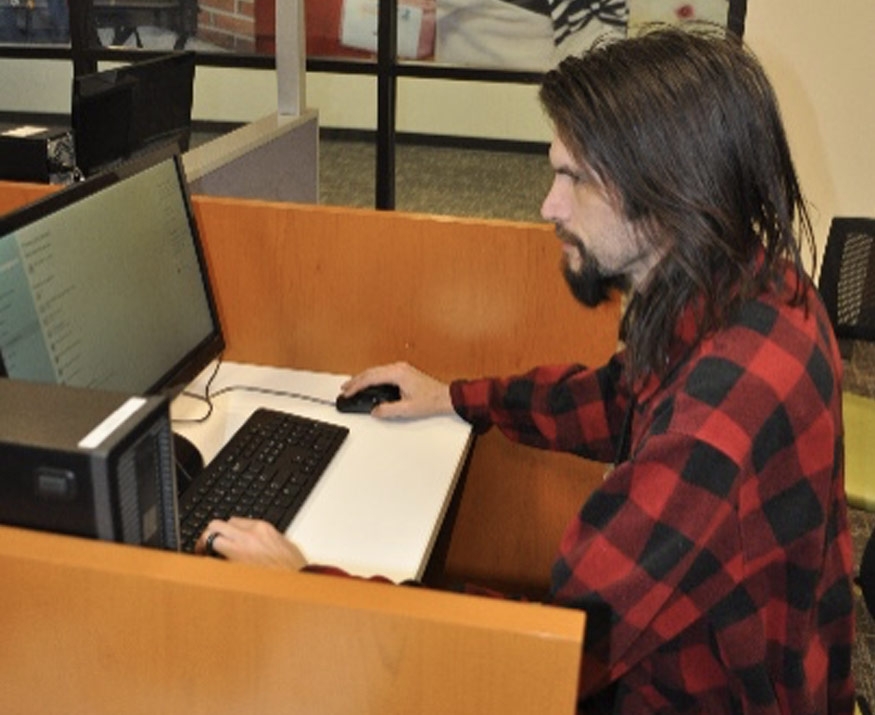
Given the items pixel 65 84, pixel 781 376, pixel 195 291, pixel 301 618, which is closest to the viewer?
pixel 301 618

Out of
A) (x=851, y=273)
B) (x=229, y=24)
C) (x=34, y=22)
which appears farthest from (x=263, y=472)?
(x=34, y=22)

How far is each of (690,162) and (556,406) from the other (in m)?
0.53

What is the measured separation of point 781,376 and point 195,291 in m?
0.87

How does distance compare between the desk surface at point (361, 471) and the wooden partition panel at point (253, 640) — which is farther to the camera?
the desk surface at point (361, 471)

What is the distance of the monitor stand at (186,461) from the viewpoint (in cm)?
137

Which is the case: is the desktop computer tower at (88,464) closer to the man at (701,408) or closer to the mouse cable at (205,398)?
the man at (701,408)

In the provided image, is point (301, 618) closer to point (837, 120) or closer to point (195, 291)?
point (195, 291)

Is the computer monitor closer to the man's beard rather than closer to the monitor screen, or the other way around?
the monitor screen

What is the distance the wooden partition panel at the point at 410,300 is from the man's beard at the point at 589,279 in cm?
30

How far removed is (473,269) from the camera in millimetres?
1652

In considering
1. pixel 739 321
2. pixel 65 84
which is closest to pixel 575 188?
pixel 739 321

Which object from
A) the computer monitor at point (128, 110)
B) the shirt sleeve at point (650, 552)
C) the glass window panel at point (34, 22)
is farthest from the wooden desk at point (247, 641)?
the glass window panel at point (34, 22)

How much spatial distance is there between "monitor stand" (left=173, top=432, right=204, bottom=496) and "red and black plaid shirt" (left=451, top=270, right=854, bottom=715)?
56cm

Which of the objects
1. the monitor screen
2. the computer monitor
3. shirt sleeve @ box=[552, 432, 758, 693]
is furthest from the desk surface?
the computer monitor
